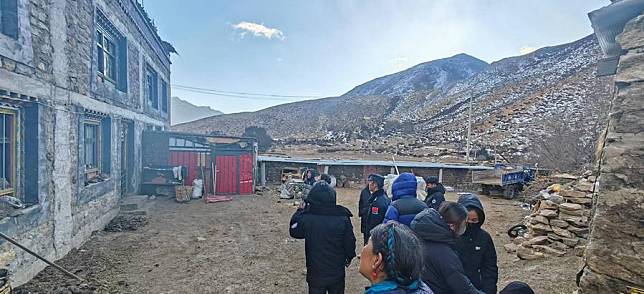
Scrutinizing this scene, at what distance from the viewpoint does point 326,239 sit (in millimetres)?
3375

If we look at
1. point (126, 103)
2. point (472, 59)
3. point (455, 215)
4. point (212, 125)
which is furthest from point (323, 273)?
point (472, 59)

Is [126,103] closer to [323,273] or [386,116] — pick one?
[323,273]

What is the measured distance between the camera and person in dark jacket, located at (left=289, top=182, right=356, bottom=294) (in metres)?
3.38

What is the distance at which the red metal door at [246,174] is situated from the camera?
1459 centimetres

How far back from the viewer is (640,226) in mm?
2594

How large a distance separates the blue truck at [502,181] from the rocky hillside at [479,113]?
195 inches

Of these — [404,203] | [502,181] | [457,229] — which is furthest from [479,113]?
[457,229]

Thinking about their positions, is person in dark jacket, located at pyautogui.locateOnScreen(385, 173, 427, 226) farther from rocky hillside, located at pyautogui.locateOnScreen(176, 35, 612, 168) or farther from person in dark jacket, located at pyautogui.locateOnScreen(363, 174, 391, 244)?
rocky hillside, located at pyautogui.locateOnScreen(176, 35, 612, 168)

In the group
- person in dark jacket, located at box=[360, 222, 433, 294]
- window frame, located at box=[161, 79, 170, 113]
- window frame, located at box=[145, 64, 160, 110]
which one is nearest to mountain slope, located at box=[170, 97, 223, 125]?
window frame, located at box=[161, 79, 170, 113]

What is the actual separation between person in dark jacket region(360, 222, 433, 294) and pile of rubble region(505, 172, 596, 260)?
615 cm

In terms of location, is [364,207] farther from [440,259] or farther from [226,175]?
[226,175]

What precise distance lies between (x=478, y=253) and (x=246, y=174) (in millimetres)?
12608

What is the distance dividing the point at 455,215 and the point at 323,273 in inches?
56.9

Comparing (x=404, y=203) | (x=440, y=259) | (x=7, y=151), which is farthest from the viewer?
(x=7, y=151)
